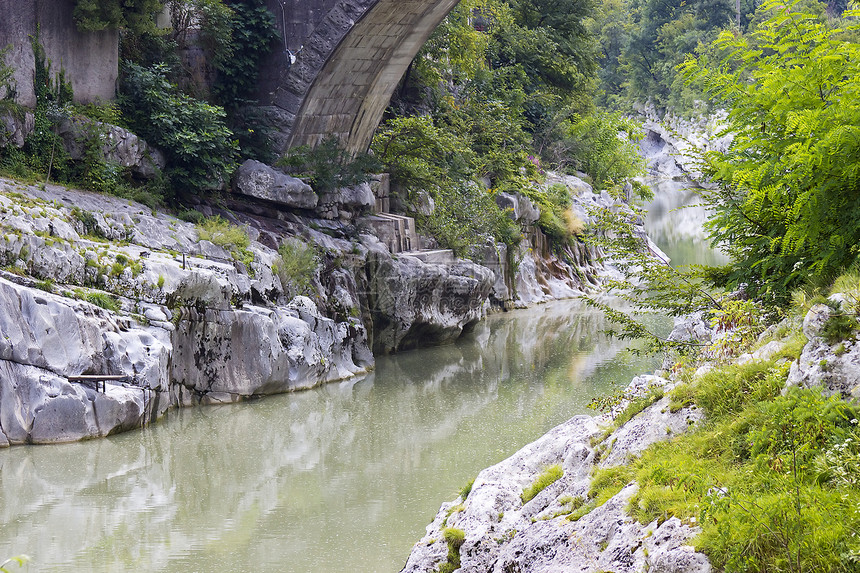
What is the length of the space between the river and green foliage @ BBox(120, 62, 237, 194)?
3.78 m

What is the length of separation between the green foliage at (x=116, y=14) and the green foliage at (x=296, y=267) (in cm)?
390

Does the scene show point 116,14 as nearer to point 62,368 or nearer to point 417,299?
point 417,299

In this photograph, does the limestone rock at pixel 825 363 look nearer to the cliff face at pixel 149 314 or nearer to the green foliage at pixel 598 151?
the cliff face at pixel 149 314

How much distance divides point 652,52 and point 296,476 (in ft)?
188

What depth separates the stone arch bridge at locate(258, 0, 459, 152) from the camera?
1518 cm

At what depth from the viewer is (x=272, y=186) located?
14.2 metres

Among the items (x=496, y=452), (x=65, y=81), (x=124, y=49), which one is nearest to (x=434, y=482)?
(x=496, y=452)

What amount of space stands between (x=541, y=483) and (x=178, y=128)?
981 centimetres

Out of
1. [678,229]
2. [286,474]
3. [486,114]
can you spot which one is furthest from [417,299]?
[678,229]

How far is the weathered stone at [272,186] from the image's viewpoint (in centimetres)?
1412

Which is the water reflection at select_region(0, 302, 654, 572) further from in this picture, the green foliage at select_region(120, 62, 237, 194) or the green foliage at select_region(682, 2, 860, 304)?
the green foliage at select_region(120, 62, 237, 194)

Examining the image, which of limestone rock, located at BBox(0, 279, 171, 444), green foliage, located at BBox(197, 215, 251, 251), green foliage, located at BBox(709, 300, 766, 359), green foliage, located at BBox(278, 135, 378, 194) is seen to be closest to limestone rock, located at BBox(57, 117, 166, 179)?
green foliage, located at BBox(197, 215, 251, 251)

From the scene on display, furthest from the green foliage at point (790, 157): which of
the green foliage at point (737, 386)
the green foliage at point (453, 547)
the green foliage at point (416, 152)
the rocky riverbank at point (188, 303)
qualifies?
the green foliage at point (416, 152)

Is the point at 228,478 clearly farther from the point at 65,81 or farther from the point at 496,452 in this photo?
the point at 65,81
